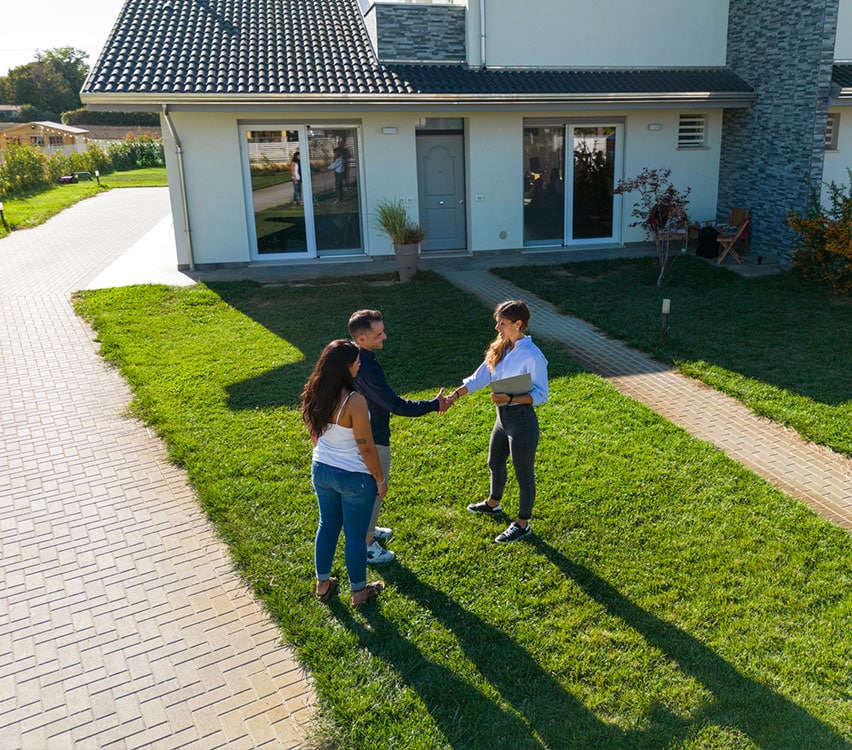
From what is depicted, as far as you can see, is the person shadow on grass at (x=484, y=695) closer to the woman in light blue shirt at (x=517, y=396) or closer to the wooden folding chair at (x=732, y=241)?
the woman in light blue shirt at (x=517, y=396)

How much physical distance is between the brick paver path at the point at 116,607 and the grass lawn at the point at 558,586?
254mm

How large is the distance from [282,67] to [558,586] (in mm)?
12999

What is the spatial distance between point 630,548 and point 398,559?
169cm

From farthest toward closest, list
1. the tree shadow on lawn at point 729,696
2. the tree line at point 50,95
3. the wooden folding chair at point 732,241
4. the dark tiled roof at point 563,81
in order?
the tree line at point 50,95 → the wooden folding chair at point 732,241 → the dark tiled roof at point 563,81 → the tree shadow on lawn at point 729,696

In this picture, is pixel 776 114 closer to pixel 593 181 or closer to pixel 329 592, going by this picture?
pixel 593 181

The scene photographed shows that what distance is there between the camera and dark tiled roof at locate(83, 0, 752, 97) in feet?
45.3

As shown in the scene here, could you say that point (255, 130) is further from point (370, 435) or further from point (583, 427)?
point (370, 435)

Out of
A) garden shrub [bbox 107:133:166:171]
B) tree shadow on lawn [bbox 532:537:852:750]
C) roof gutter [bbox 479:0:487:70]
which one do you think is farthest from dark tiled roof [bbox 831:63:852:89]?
garden shrub [bbox 107:133:166:171]

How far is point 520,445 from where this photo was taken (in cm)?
529

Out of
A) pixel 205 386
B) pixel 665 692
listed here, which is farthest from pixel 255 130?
pixel 665 692

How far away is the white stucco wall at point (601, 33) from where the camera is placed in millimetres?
15656

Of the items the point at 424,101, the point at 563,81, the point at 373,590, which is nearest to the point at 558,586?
the point at 373,590

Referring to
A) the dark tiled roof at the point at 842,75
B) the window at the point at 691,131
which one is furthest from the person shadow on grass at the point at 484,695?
the window at the point at 691,131

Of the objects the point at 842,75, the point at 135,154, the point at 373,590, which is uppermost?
the point at 842,75
